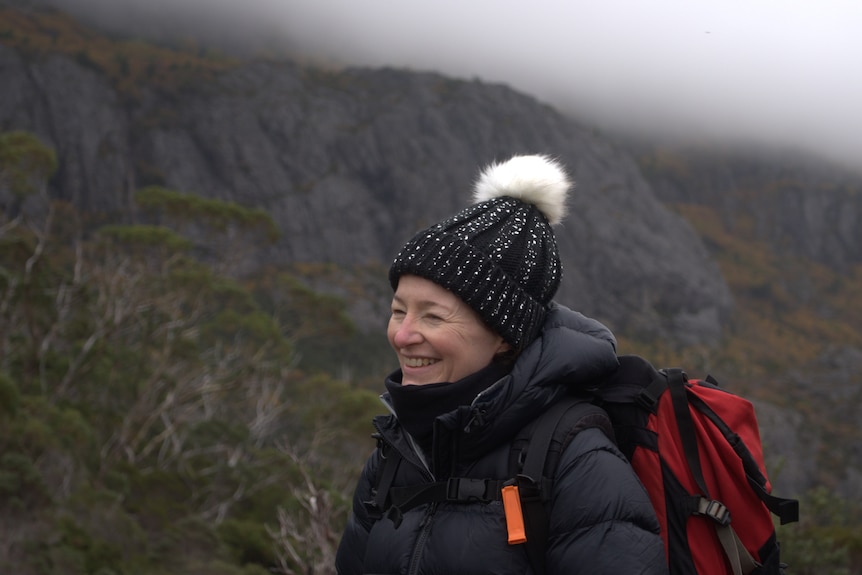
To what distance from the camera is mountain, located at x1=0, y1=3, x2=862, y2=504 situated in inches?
2800

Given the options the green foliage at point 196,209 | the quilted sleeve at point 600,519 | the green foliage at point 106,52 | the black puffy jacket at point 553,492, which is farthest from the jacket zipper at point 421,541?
the green foliage at point 106,52

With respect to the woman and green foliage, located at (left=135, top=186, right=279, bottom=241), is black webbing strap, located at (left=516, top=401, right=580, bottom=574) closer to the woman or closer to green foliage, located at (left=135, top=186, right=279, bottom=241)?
the woman

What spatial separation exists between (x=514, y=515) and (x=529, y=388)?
9.2 inches

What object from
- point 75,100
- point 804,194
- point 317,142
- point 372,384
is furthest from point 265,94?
point 804,194

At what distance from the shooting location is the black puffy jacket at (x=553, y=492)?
138 centimetres

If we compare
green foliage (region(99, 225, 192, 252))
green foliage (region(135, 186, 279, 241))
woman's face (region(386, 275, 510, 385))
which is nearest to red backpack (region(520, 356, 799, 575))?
woman's face (region(386, 275, 510, 385))

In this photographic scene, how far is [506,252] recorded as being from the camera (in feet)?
5.51

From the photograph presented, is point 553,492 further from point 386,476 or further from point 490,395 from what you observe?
point 386,476

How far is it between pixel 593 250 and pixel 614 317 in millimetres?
8815

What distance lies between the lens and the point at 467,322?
1644 mm

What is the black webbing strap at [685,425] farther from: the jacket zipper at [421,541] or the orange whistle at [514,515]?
the jacket zipper at [421,541]

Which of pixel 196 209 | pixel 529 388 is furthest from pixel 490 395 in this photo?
pixel 196 209

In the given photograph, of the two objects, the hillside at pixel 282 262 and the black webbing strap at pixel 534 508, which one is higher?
the black webbing strap at pixel 534 508

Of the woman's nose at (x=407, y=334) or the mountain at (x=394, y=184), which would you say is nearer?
the woman's nose at (x=407, y=334)
